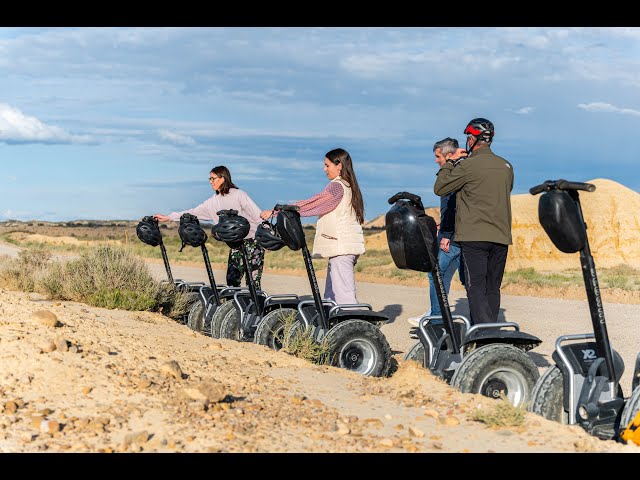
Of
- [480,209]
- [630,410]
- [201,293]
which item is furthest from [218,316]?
[630,410]

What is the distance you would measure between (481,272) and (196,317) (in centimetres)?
569

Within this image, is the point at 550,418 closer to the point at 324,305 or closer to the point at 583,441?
the point at 583,441

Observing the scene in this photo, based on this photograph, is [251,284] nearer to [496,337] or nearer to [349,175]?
[349,175]

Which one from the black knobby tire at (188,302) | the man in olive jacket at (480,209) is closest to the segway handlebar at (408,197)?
the man in olive jacket at (480,209)

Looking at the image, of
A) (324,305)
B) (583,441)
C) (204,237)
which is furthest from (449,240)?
(583,441)

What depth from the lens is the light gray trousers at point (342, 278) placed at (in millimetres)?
9320

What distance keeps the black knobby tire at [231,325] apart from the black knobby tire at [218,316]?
8.9 inches

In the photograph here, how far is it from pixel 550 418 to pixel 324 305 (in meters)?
3.14

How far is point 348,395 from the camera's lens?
22.3 ft

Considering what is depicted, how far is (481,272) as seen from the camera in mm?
7516

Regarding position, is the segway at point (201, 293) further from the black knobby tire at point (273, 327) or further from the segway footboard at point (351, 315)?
the segway footboard at point (351, 315)

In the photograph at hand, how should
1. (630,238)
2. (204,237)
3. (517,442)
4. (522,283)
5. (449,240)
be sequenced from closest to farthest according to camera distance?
(517,442) → (449,240) → (204,237) → (522,283) → (630,238)

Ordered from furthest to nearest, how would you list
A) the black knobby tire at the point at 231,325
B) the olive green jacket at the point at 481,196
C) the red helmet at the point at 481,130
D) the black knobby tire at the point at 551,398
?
the black knobby tire at the point at 231,325
the red helmet at the point at 481,130
the olive green jacket at the point at 481,196
the black knobby tire at the point at 551,398

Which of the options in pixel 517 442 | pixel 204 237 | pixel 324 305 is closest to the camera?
pixel 517 442
